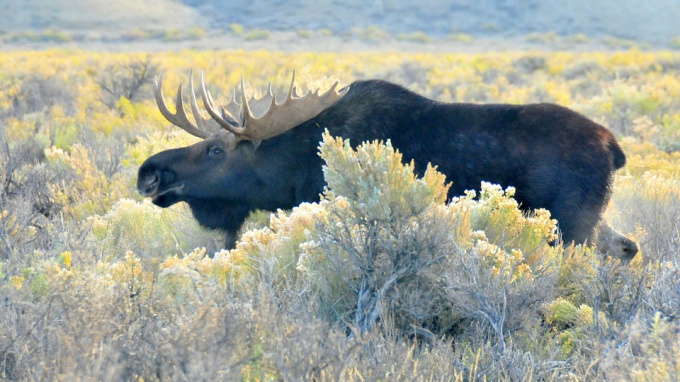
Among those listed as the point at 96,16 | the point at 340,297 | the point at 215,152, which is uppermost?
the point at 215,152

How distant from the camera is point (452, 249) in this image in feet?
→ 14.6

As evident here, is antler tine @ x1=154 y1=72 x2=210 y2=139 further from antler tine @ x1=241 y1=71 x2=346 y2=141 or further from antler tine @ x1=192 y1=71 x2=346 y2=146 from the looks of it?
antler tine @ x1=241 y1=71 x2=346 y2=141

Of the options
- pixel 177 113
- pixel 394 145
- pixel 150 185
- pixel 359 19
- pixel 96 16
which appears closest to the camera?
pixel 394 145

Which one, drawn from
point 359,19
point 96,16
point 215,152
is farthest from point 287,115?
point 359,19

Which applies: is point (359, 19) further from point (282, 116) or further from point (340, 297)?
point (340, 297)

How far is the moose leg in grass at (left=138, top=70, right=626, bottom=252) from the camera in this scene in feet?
18.4

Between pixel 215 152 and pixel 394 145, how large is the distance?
1455 mm

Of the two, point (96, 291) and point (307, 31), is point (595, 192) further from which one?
point (307, 31)

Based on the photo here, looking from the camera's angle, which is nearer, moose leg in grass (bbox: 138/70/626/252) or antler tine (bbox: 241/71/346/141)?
moose leg in grass (bbox: 138/70/626/252)

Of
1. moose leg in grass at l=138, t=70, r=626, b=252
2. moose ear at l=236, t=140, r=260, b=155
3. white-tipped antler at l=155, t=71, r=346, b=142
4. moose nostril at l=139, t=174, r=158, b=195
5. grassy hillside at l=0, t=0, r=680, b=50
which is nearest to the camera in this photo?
moose leg in grass at l=138, t=70, r=626, b=252

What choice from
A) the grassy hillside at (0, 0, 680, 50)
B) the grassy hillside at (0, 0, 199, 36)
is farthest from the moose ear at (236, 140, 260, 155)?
the grassy hillside at (0, 0, 199, 36)

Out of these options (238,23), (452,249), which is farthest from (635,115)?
(238,23)

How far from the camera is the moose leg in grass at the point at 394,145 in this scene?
18.4 feet

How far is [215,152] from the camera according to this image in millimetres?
6496
